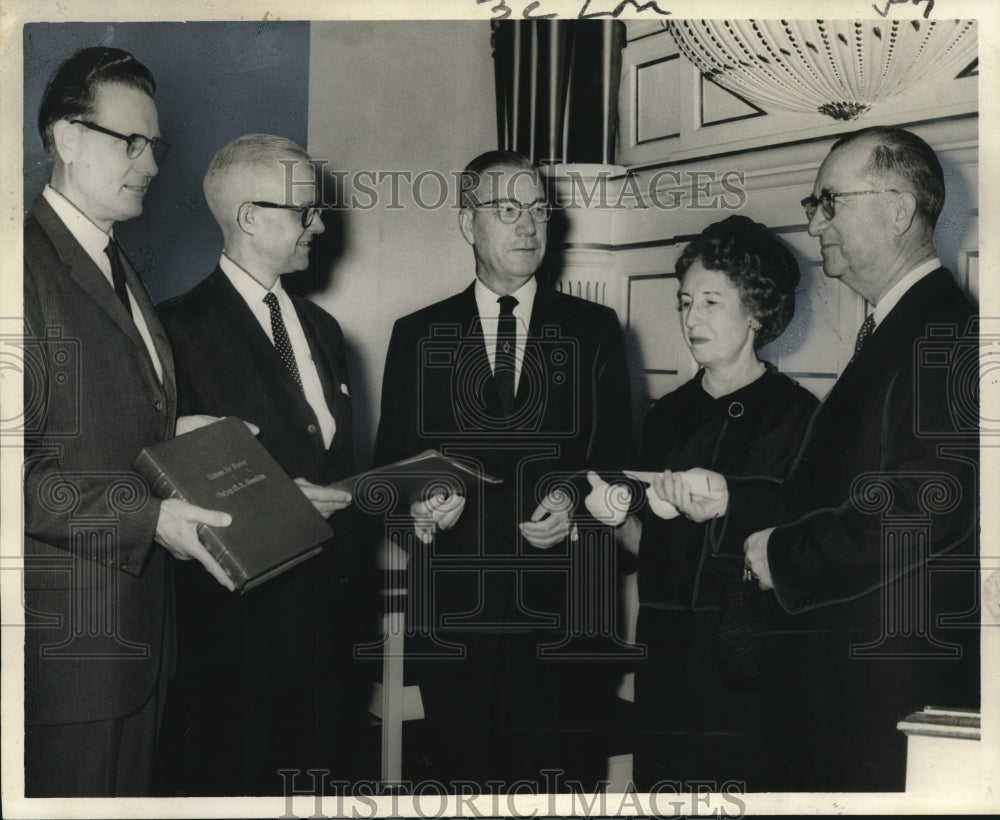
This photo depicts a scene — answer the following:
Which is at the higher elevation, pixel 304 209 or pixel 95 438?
pixel 304 209

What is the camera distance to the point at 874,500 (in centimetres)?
318

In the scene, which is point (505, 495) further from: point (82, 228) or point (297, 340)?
point (82, 228)

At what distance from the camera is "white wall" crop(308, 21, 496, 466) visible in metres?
3.23

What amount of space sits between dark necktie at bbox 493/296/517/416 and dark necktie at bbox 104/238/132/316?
1032mm

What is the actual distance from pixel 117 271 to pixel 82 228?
15 cm

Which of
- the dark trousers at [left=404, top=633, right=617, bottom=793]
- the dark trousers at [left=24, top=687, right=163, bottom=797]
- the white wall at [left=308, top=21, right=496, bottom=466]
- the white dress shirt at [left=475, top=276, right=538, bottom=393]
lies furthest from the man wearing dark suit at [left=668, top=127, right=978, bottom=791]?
the dark trousers at [left=24, top=687, right=163, bottom=797]

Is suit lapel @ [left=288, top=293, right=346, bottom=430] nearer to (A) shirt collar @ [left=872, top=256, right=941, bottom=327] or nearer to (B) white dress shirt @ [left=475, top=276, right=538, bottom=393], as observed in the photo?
(B) white dress shirt @ [left=475, top=276, right=538, bottom=393]

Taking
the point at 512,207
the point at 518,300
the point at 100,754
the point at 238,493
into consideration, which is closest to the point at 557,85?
the point at 512,207

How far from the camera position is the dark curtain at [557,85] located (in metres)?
3.25

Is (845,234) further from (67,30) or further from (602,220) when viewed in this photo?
(67,30)

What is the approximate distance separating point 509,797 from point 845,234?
6.11 ft

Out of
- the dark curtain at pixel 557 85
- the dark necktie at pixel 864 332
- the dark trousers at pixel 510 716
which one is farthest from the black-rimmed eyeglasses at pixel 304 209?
the dark necktie at pixel 864 332

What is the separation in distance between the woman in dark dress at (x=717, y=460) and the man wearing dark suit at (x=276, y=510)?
0.85m
